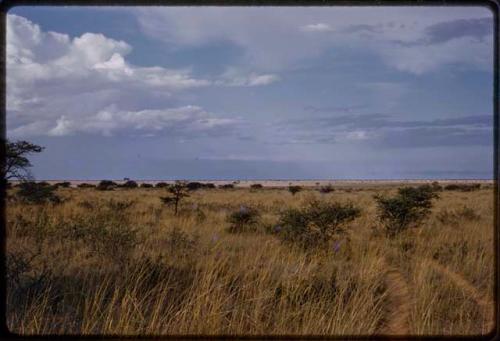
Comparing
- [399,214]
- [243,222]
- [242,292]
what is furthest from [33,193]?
[242,292]

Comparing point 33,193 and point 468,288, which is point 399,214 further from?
point 33,193

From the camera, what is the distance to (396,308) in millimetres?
4910

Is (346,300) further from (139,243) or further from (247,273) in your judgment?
(139,243)

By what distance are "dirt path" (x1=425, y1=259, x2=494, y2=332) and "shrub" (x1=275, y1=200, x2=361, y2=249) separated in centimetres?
230

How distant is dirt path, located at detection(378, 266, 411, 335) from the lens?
4.40m

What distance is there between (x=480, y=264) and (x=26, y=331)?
5.44m

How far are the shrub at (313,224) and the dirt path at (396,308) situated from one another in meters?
2.59

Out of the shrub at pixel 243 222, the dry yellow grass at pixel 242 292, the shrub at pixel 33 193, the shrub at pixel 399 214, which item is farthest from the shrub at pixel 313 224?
the shrub at pixel 33 193

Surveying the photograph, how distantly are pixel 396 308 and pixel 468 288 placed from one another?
1.27 meters

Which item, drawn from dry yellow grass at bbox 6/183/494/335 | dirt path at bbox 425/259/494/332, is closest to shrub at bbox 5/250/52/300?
dry yellow grass at bbox 6/183/494/335

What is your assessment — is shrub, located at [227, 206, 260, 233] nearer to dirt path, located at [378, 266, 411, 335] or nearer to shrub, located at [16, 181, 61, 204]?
shrub, located at [16, 181, 61, 204]

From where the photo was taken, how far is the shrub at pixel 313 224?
8.74 meters

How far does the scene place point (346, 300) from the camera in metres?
5.09

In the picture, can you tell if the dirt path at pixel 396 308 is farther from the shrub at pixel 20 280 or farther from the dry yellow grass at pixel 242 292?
the shrub at pixel 20 280
